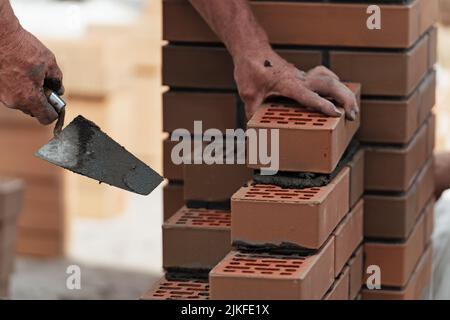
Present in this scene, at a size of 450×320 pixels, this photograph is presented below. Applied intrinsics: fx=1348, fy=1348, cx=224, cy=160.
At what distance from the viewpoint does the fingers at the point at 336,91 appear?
409cm

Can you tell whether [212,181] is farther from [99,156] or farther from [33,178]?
[33,178]

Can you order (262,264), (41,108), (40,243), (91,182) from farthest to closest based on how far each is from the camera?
(91,182), (40,243), (41,108), (262,264)

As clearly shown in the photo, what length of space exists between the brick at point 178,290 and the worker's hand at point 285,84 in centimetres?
58

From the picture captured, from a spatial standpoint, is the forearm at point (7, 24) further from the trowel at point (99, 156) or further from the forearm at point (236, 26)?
the forearm at point (236, 26)

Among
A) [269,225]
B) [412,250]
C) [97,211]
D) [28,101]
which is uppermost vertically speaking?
[28,101]

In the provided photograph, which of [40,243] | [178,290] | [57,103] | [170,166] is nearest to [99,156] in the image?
[57,103]

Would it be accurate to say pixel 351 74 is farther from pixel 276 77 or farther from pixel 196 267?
pixel 196 267

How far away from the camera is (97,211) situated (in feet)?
32.4

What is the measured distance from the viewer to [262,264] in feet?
11.9

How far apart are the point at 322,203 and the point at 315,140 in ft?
0.71

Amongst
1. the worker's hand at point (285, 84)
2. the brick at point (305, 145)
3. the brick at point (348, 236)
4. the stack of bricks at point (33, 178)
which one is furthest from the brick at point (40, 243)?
the brick at point (305, 145)

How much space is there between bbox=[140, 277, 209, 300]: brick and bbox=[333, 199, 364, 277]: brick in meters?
0.40

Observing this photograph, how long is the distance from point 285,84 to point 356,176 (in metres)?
0.41
